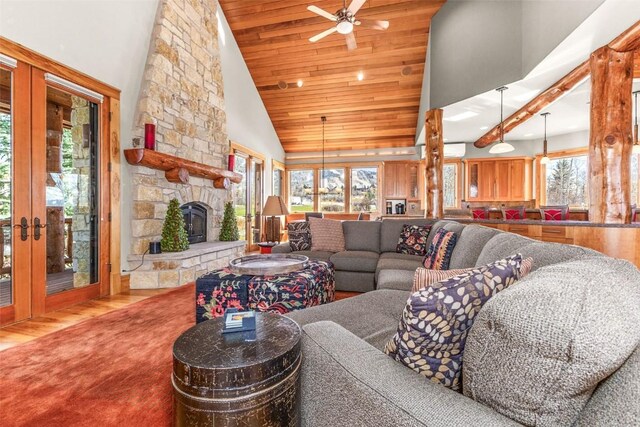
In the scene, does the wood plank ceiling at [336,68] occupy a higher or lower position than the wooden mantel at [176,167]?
higher

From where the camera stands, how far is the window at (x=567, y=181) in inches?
301

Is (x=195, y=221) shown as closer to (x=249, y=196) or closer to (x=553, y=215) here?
(x=249, y=196)

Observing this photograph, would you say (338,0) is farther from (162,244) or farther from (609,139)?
(162,244)

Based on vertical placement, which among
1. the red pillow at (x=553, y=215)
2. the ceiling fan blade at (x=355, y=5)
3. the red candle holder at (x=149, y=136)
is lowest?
the red pillow at (x=553, y=215)

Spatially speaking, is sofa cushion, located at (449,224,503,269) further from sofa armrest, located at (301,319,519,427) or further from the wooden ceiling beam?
the wooden ceiling beam

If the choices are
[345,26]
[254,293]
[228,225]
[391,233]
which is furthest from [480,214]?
[254,293]

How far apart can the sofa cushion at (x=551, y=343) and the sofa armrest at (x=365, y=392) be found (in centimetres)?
6

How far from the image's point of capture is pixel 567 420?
0.63 metres

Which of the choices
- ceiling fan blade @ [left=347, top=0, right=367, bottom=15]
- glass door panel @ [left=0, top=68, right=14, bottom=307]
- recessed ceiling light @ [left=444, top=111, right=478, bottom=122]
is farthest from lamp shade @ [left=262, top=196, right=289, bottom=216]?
recessed ceiling light @ [left=444, top=111, right=478, bottom=122]

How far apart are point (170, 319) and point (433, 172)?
4.85 metres

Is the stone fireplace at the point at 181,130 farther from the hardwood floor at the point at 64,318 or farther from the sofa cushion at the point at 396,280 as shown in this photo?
the sofa cushion at the point at 396,280

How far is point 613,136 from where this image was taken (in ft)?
11.2

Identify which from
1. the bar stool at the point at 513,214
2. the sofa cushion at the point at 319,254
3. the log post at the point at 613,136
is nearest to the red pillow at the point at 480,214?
the bar stool at the point at 513,214

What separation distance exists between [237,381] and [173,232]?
3.75m
